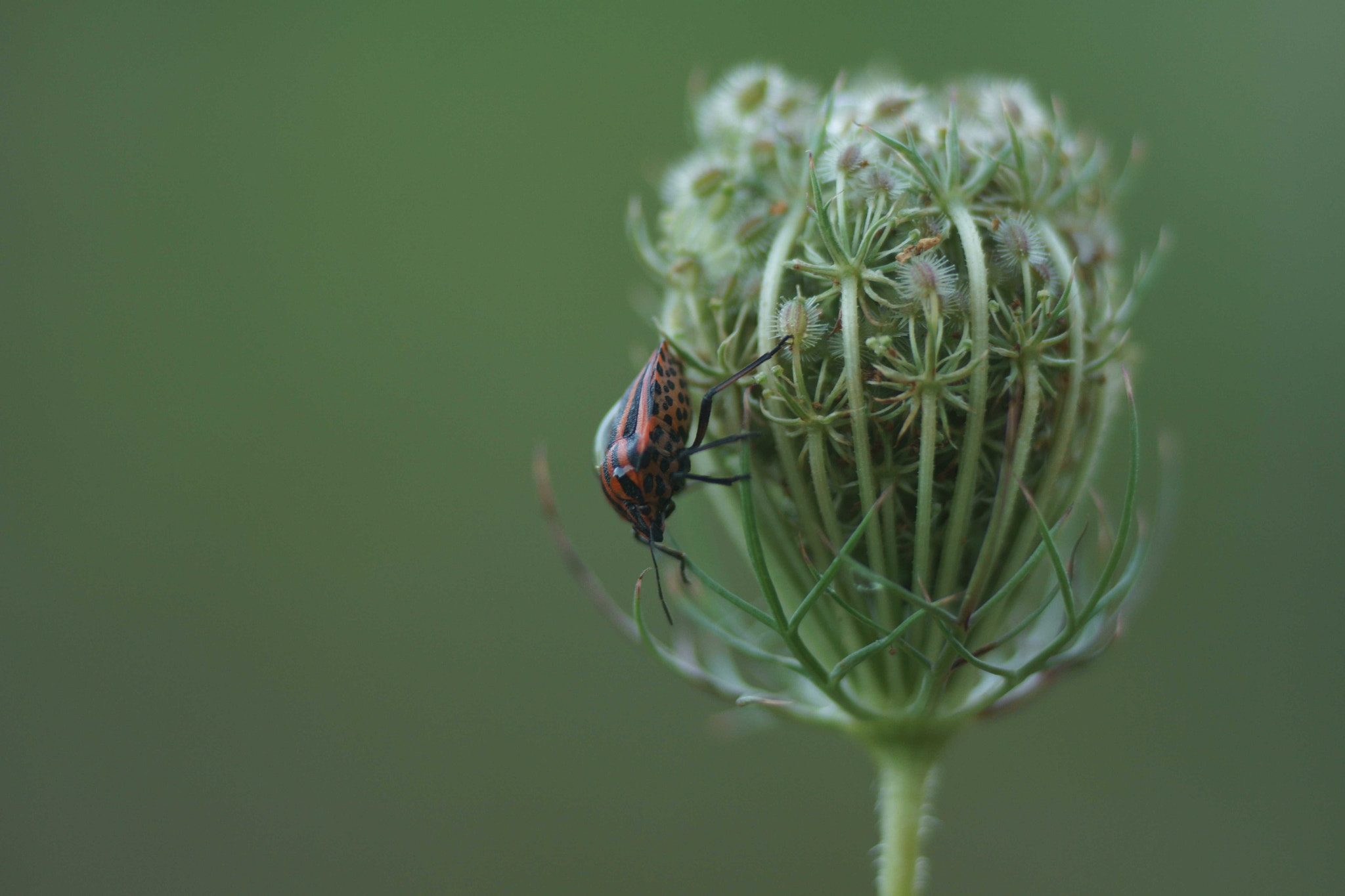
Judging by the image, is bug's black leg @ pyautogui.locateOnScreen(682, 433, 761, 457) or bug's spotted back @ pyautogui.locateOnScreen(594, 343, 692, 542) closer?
bug's black leg @ pyautogui.locateOnScreen(682, 433, 761, 457)

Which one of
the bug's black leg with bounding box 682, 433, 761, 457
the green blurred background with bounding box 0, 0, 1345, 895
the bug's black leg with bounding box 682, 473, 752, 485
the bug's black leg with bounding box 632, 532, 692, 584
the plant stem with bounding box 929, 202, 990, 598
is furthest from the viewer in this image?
the green blurred background with bounding box 0, 0, 1345, 895

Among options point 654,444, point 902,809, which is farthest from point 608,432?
point 902,809

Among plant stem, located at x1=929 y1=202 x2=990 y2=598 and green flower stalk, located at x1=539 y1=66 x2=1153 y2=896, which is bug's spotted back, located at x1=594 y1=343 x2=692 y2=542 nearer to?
green flower stalk, located at x1=539 y1=66 x2=1153 y2=896

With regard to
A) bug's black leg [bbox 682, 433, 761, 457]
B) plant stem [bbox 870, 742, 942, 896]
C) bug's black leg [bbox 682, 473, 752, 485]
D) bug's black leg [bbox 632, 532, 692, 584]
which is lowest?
plant stem [bbox 870, 742, 942, 896]

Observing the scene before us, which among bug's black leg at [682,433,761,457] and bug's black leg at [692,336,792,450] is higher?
bug's black leg at [692,336,792,450]

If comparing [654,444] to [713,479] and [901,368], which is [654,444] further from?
[901,368]

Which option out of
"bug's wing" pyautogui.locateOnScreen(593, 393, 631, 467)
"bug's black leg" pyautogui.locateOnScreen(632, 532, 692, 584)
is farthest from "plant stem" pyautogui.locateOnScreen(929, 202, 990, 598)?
"bug's wing" pyautogui.locateOnScreen(593, 393, 631, 467)

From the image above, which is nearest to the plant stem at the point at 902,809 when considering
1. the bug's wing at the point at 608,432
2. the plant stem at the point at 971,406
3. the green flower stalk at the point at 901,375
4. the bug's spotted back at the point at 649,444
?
the green flower stalk at the point at 901,375
